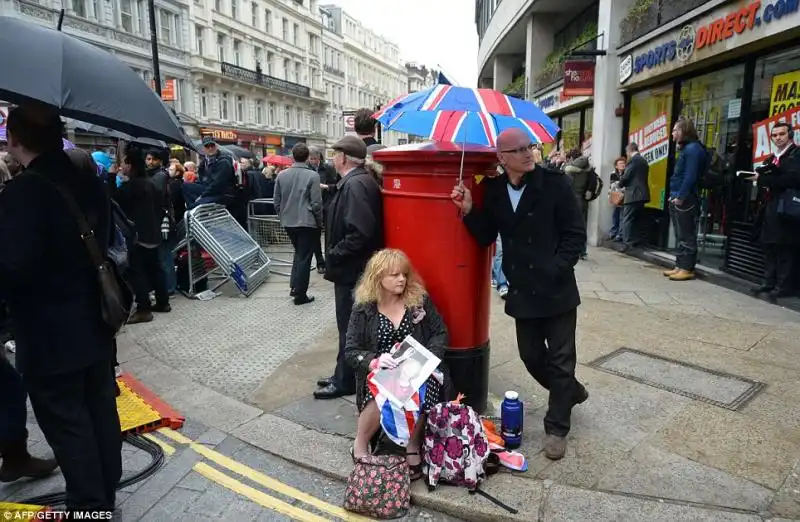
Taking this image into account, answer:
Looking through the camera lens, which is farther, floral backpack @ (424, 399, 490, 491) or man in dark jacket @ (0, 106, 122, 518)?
floral backpack @ (424, 399, 490, 491)

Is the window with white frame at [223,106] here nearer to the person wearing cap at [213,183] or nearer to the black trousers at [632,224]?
the person wearing cap at [213,183]

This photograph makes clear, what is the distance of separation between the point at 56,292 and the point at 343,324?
6.59ft

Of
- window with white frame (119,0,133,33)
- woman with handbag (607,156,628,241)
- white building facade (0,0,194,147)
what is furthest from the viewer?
window with white frame (119,0,133,33)

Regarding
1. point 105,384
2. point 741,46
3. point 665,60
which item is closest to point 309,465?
point 105,384

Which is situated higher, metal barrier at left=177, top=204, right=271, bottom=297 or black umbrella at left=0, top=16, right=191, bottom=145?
black umbrella at left=0, top=16, right=191, bottom=145

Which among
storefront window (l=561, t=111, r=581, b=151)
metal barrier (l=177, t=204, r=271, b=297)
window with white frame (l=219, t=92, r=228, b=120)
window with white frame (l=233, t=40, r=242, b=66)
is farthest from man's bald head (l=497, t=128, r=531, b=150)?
window with white frame (l=233, t=40, r=242, b=66)

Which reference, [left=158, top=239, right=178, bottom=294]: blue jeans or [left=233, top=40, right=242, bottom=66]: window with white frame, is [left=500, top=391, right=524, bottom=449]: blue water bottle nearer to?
[left=158, top=239, right=178, bottom=294]: blue jeans

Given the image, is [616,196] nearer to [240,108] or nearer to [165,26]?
[165,26]

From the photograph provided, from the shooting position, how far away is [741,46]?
269 inches

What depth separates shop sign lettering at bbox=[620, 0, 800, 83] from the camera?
20.3 feet

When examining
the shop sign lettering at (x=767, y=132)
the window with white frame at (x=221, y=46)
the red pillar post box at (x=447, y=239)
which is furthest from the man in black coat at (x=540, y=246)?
the window with white frame at (x=221, y=46)

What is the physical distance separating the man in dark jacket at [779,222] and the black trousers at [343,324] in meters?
4.81

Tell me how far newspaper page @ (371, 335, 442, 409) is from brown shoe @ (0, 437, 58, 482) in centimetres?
197

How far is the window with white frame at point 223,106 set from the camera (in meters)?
42.0
